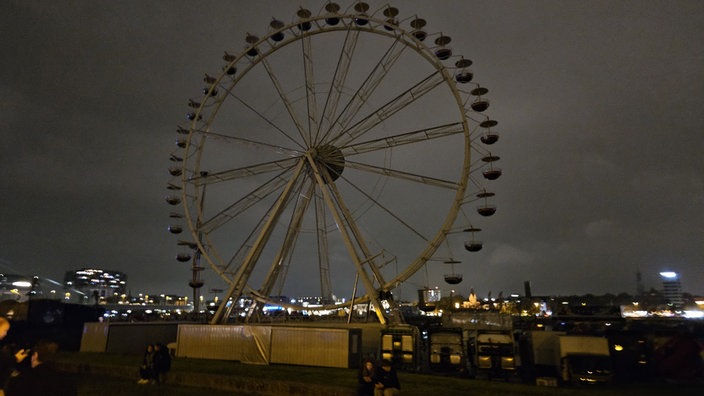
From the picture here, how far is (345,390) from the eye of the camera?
10844mm

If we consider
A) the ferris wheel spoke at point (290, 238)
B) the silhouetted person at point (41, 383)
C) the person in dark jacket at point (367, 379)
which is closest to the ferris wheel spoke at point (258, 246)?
the ferris wheel spoke at point (290, 238)

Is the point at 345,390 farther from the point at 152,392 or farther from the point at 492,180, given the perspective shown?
the point at 492,180

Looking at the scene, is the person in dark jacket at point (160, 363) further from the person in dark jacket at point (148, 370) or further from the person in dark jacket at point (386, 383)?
the person in dark jacket at point (386, 383)

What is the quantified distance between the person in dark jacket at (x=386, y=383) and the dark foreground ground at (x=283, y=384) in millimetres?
1294

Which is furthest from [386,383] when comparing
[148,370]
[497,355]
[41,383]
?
[497,355]

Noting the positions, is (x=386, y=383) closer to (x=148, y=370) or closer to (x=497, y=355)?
(x=148, y=370)

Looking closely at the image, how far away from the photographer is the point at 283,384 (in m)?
11.9

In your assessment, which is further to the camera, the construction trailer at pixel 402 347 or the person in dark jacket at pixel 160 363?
the construction trailer at pixel 402 347

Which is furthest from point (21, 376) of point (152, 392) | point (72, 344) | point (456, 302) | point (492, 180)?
point (456, 302)

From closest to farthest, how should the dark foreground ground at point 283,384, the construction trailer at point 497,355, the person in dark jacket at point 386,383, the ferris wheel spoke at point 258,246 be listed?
the person in dark jacket at point 386,383
the dark foreground ground at point 283,384
the construction trailer at point 497,355
the ferris wheel spoke at point 258,246

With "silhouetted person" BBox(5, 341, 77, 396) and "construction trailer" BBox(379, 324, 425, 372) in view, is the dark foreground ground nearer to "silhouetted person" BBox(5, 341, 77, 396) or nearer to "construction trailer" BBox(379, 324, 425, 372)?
"construction trailer" BBox(379, 324, 425, 372)

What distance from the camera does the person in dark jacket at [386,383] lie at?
9.09m

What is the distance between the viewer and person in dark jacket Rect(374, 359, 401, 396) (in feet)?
29.8

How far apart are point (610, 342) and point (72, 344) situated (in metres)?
26.9
